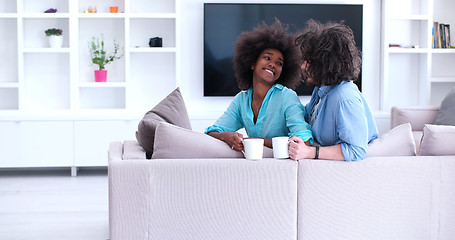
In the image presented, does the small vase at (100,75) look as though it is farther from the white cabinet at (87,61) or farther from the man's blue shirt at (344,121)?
the man's blue shirt at (344,121)

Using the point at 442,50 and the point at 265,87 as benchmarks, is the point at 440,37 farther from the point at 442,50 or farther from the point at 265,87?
the point at 265,87

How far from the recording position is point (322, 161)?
2307 millimetres

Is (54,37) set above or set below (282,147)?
above

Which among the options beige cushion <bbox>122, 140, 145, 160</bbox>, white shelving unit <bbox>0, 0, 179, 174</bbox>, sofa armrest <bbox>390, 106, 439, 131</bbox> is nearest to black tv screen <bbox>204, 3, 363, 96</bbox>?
white shelving unit <bbox>0, 0, 179, 174</bbox>

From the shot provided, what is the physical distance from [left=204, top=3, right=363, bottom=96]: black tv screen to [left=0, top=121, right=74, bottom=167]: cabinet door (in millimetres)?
1403

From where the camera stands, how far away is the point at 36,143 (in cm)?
530

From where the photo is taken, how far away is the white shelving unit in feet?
18.2

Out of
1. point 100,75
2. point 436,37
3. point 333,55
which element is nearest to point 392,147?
point 333,55

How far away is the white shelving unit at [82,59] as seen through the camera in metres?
5.54

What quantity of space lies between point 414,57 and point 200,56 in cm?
215

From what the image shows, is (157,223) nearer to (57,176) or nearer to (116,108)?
(57,176)

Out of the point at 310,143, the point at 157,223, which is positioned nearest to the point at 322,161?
the point at 310,143

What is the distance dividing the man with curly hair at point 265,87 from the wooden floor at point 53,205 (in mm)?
1074

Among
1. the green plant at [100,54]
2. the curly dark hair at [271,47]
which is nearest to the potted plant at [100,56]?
the green plant at [100,54]
